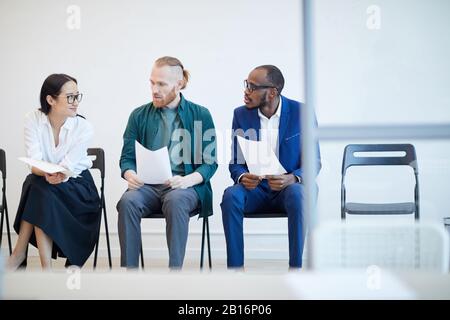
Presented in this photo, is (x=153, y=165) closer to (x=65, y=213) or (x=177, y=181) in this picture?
(x=177, y=181)

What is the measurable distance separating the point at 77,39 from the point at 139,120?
18.1 inches

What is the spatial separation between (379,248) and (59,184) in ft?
4.99

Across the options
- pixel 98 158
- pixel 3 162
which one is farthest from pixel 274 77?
pixel 3 162

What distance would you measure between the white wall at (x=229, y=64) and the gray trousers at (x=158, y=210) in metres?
0.06

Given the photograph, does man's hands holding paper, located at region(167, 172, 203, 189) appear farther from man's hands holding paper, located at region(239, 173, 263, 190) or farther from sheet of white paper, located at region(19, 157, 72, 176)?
sheet of white paper, located at region(19, 157, 72, 176)

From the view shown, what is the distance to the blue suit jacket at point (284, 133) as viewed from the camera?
2.34 metres

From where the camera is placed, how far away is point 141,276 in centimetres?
142

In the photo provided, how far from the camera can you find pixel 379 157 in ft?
6.89

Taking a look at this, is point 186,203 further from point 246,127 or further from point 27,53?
point 27,53

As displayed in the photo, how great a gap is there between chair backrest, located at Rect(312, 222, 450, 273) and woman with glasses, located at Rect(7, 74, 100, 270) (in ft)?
3.82

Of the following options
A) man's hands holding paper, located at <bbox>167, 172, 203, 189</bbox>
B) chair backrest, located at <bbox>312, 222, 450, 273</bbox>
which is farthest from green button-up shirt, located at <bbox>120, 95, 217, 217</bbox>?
chair backrest, located at <bbox>312, 222, 450, 273</bbox>

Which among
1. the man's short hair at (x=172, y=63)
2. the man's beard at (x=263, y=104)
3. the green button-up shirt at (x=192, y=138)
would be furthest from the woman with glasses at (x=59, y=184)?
the man's beard at (x=263, y=104)

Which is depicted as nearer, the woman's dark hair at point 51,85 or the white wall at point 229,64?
the white wall at point 229,64

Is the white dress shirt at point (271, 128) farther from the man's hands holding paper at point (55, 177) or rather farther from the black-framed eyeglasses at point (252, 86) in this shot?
the man's hands holding paper at point (55, 177)
